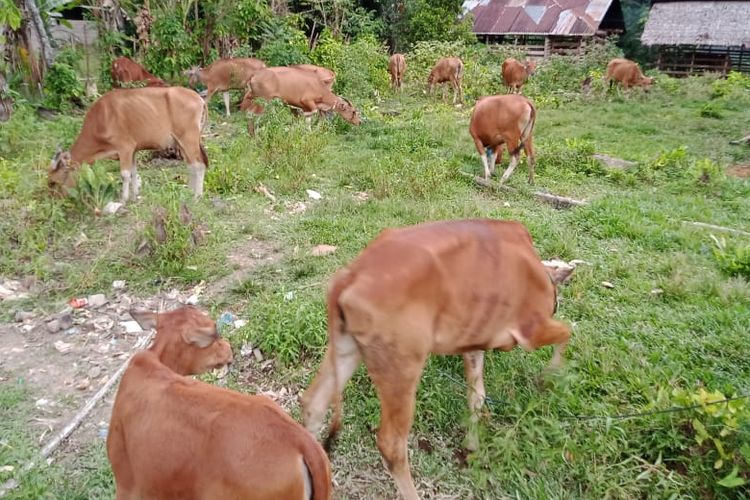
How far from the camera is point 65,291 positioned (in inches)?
224

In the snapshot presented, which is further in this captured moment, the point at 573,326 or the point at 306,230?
the point at 306,230

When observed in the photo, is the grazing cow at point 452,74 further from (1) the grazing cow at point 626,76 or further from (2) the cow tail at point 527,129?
(2) the cow tail at point 527,129

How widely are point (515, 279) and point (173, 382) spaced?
191 centimetres

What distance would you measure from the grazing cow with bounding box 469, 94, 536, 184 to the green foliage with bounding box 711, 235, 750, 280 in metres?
3.43

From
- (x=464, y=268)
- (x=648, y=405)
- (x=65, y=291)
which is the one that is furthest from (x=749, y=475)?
(x=65, y=291)

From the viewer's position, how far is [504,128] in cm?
924

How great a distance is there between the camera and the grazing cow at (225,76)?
46.4 ft

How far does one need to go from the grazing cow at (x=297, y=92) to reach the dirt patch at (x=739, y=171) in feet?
22.5

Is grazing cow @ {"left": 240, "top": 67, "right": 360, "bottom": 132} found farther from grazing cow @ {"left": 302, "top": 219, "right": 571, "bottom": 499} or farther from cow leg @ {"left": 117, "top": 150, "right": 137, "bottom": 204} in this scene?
grazing cow @ {"left": 302, "top": 219, "right": 571, "bottom": 499}

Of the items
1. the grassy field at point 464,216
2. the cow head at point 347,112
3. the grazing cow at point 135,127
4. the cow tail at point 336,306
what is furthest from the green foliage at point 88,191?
the cow head at point 347,112

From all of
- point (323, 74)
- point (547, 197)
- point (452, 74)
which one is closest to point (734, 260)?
point (547, 197)

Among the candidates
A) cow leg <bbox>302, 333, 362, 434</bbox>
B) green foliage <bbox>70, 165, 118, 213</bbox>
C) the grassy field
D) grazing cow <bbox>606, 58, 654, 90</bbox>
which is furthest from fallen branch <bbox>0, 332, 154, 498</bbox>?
grazing cow <bbox>606, 58, 654, 90</bbox>

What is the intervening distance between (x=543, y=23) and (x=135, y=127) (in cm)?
2208

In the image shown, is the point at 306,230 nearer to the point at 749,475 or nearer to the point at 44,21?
the point at 749,475
